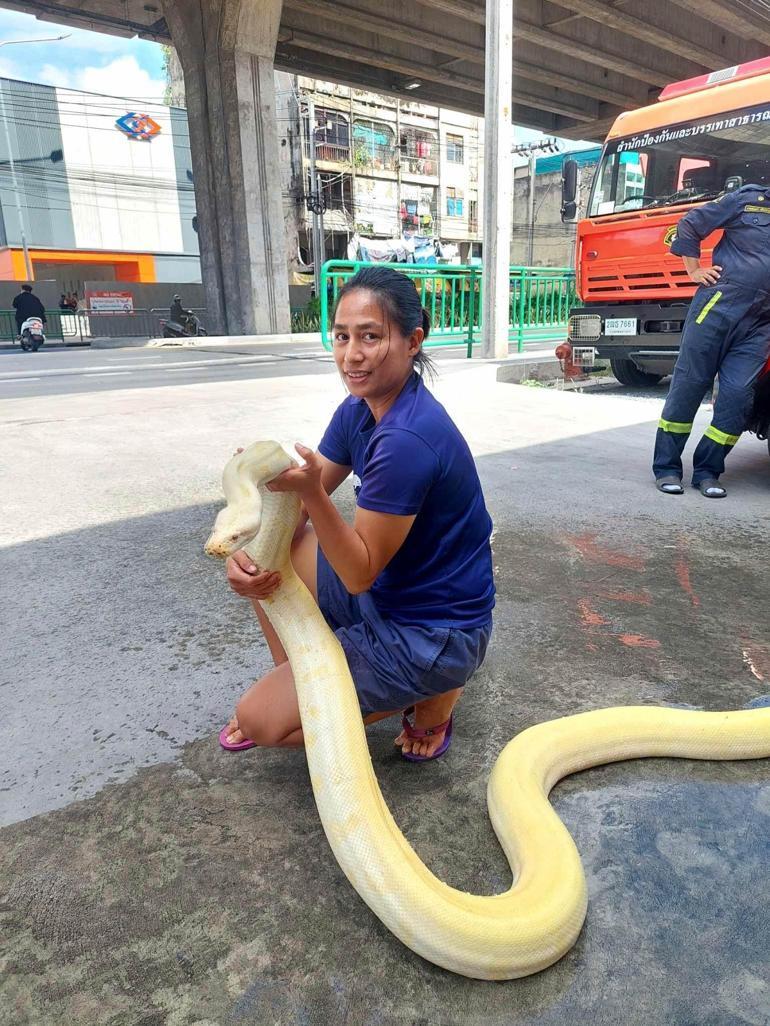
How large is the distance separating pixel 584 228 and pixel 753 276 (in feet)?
15.2

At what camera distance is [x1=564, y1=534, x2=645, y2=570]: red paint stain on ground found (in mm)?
3473

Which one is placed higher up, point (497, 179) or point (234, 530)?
point (497, 179)

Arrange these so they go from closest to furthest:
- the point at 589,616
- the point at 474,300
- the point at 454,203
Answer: the point at 589,616 → the point at 474,300 → the point at 454,203

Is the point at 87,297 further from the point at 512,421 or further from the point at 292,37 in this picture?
the point at 512,421

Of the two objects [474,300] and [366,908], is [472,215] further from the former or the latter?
[366,908]

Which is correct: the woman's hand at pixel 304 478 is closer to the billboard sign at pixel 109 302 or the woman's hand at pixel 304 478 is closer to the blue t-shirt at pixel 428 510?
the blue t-shirt at pixel 428 510

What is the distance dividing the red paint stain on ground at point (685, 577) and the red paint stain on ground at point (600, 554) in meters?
0.17

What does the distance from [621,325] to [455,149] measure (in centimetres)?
4526

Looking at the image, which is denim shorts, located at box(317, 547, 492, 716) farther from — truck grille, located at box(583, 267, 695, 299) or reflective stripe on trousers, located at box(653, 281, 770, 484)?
truck grille, located at box(583, 267, 695, 299)

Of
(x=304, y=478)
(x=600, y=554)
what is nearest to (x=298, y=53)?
(x=600, y=554)

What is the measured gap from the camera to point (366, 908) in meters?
1.51

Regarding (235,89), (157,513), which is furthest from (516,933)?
(235,89)

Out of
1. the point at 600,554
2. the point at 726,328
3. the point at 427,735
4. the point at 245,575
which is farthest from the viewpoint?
the point at 726,328

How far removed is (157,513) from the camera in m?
4.25
